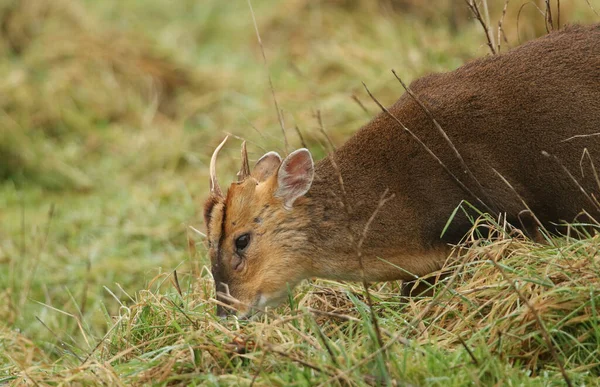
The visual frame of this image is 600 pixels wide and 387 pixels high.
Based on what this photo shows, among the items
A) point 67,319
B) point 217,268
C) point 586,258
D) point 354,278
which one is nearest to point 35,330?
point 67,319

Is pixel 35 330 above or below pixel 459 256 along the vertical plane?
below

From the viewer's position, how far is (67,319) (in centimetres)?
618

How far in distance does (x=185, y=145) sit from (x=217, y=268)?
4.64 m

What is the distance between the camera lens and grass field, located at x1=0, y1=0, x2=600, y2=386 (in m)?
3.81

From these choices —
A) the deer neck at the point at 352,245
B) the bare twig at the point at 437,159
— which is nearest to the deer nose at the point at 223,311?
the deer neck at the point at 352,245

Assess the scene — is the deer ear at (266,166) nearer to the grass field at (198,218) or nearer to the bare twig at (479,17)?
the grass field at (198,218)

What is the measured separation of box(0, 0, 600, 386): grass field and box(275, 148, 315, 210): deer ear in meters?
0.22

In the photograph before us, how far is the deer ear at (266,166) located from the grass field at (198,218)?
1.33ft

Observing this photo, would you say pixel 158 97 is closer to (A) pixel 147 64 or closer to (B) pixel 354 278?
(A) pixel 147 64

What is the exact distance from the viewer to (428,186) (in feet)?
15.2

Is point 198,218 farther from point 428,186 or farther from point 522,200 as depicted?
point 522,200

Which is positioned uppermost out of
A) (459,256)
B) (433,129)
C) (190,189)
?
(433,129)

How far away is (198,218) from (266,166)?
90.2 inches

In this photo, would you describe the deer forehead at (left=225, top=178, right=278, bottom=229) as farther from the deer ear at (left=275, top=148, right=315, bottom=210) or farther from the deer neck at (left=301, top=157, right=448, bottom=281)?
the deer neck at (left=301, top=157, right=448, bottom=281)
